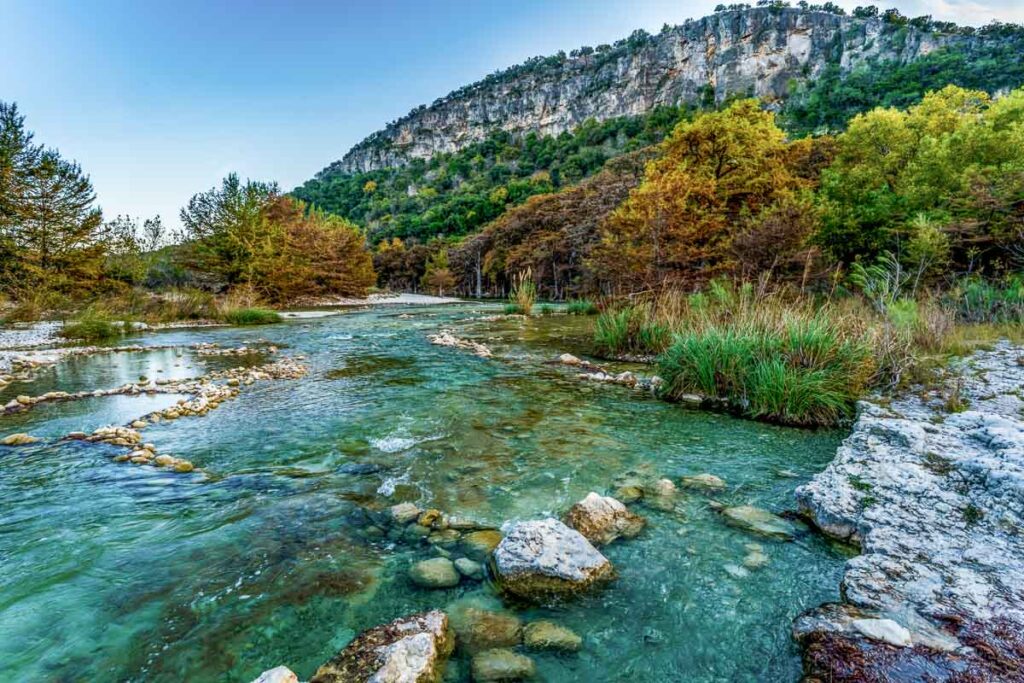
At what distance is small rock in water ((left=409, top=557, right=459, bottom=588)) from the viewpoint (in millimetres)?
2314

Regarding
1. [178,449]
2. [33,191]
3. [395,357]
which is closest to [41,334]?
[33,191]

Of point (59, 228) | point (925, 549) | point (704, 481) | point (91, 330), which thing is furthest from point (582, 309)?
point (59, 228)

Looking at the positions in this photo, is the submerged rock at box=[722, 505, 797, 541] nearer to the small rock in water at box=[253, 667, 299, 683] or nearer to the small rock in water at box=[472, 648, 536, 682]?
the small rock in water at box=[472, 648, 536, 682]

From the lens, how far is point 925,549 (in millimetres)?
2307

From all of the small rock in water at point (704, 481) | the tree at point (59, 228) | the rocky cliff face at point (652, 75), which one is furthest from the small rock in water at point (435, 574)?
the rocky cliff face at point (652, 75)

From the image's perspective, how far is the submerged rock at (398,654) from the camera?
1.62 m

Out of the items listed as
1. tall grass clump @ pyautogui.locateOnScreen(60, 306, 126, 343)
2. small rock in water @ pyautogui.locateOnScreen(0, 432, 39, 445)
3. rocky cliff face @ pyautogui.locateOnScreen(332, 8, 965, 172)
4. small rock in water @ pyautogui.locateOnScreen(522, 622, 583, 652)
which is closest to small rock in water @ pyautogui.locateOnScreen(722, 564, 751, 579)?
small rock in water @ pyautogui.locateOnScreen(522, 622, 583, 652)

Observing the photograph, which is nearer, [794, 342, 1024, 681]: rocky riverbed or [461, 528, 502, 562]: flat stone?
[794, 342, 1024, 681]: rocky riverbed

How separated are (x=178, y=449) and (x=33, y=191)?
2057 centimetres

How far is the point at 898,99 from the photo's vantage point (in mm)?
58062

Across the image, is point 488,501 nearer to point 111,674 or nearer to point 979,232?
point 111,674

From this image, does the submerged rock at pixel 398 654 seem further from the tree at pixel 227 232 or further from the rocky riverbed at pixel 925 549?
the tree at pixel 227 232

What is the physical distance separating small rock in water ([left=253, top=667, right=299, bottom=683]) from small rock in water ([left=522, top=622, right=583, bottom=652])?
889mm

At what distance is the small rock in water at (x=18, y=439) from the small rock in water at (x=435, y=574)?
4.63 meters
